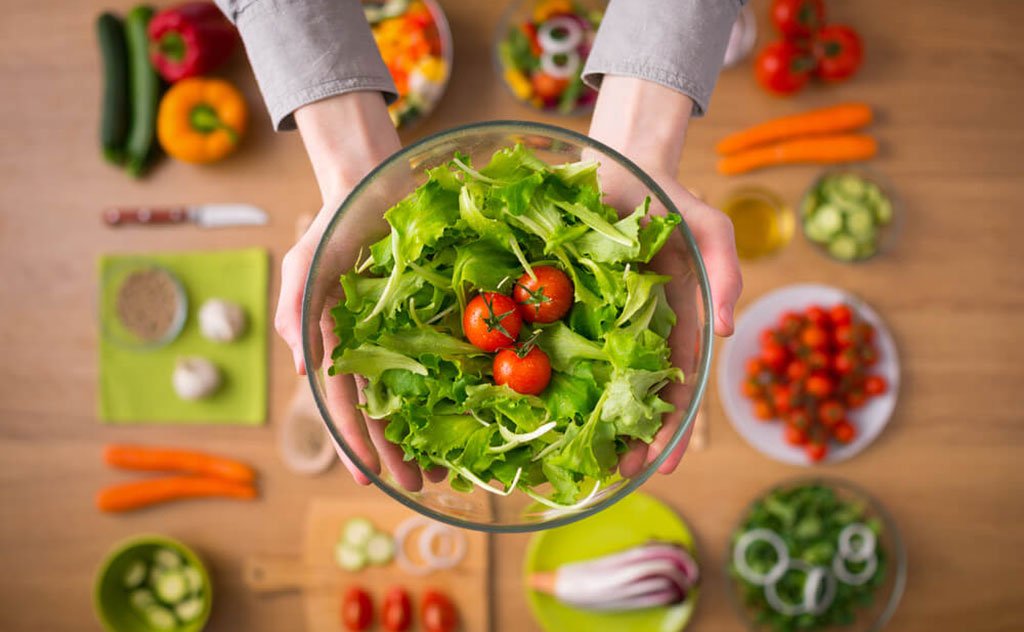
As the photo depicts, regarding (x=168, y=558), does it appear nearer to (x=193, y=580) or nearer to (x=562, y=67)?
(x=193, y=580)

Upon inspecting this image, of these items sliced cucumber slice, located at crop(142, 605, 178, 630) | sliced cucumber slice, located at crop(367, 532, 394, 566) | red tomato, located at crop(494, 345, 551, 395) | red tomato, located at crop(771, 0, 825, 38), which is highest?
red tomato, located at crop(771, 0, 825, 38)

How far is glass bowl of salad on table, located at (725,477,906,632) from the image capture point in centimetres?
177

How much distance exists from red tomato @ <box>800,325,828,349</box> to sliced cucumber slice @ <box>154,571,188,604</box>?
159cm

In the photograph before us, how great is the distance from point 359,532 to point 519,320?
3.31 feet

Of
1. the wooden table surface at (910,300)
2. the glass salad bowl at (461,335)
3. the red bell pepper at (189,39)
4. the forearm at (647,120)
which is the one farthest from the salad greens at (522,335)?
the red bell pepper at (189,39)

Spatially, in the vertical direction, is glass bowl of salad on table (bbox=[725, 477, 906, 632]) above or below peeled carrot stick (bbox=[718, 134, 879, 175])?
below

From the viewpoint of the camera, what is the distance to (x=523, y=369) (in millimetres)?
1002

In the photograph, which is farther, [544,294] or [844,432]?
[844,432]

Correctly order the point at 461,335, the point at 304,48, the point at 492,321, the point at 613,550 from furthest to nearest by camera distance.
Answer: the point at 613,550, the point at 304,48, the point at 461,335, the point at 492,321

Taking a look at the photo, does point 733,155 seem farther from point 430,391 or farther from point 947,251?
point 430,391

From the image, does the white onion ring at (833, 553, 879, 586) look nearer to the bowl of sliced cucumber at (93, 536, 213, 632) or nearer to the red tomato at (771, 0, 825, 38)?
the red tomato at (771, 0, 825, 38)

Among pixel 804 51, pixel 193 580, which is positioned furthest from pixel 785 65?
pixel 193 580

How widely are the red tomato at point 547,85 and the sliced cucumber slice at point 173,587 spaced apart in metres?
1.44

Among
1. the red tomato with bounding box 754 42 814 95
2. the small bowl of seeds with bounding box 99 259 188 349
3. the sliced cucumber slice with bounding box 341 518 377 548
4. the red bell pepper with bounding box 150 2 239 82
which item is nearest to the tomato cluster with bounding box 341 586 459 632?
the sliced cucumber slice with bounding box 341 518 377 548
